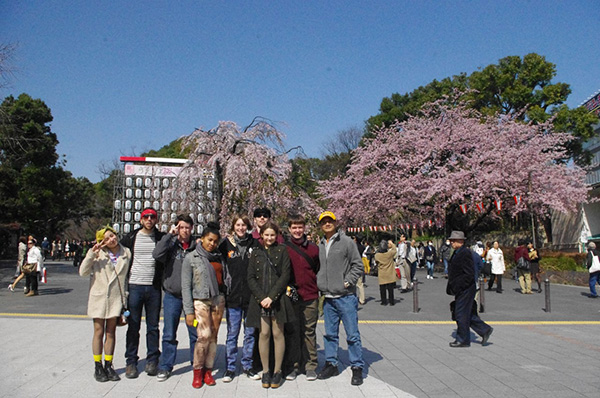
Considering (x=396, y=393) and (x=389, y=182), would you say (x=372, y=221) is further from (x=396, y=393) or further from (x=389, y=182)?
(x=396, y=393)

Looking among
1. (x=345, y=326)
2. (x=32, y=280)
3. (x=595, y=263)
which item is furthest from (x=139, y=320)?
(x=595, y=263)

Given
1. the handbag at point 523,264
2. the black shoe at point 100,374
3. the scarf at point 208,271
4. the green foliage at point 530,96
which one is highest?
the green foliage at point 530,96

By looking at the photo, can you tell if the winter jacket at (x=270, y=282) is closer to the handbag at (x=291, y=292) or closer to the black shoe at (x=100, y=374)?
the handbag at (x=291, y=292)

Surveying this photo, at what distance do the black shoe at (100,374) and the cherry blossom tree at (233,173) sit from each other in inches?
585

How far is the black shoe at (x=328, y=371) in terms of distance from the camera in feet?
19.1

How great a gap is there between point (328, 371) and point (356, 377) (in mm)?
383

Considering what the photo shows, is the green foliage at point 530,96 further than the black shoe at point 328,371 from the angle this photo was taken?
Yes

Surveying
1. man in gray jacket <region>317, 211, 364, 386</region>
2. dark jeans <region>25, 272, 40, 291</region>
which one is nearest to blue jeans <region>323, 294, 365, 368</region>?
man in gray jacket <region>317, 211, 364, 386</region>

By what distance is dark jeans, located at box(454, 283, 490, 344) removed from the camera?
774 cm

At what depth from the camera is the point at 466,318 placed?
778 centimetres

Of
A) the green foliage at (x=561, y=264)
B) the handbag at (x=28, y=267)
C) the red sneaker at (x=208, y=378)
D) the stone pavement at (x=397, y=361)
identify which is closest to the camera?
the stone pavement at (x=397, y=361)

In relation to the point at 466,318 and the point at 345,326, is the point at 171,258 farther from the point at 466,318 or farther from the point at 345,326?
the point at 466,318

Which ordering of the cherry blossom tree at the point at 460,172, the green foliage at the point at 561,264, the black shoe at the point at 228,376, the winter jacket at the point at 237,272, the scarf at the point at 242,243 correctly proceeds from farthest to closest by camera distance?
the cherry blossom tree at the point at 460,172
the green foliage at the point at 561,264
the scarf at the point at 242,243
the winter jacket at the point at 237,272
the black shoe at the point at 228,376

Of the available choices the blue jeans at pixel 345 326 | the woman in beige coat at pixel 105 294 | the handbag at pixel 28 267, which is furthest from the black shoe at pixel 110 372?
the handbag at pixel 28 267
